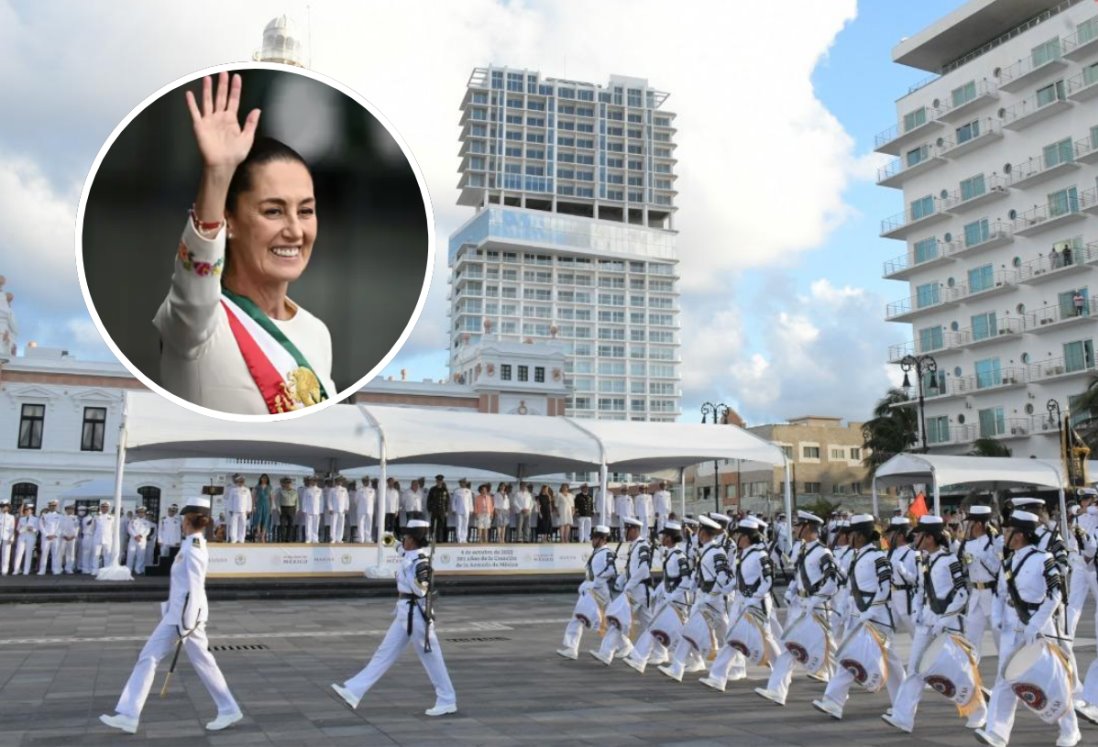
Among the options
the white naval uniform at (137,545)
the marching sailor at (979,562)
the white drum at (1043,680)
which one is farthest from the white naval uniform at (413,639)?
the white naval uniform at (137,545)

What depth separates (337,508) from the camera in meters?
26.2

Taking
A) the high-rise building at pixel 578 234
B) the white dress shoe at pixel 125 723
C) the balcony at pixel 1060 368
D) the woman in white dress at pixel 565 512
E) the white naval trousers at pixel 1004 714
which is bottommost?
the white dress shoe at pixel 125 723

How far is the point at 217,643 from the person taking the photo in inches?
578

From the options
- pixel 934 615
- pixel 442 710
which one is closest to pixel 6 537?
pixel 442 710

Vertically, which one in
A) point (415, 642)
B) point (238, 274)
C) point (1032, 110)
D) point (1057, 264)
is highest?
point (1032, 110)

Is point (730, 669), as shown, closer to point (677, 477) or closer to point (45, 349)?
point (677, 477)

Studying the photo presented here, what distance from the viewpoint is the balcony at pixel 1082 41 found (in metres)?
52.7

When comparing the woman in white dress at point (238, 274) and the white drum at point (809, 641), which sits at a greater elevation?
the woman in white dress at point (238, 274)

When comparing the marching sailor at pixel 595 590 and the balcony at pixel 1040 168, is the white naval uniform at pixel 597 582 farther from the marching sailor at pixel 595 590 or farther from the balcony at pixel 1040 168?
the balcony at pixel 1040 168

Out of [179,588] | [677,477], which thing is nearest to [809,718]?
[179,588]

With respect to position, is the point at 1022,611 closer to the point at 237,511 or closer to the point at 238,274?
the point at 238,274

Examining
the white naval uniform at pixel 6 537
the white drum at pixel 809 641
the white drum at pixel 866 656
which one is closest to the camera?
the white drum at pixel 866 656

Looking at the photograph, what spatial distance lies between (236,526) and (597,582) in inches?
567

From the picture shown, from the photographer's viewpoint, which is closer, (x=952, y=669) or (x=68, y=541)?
(x=952, y=669)
